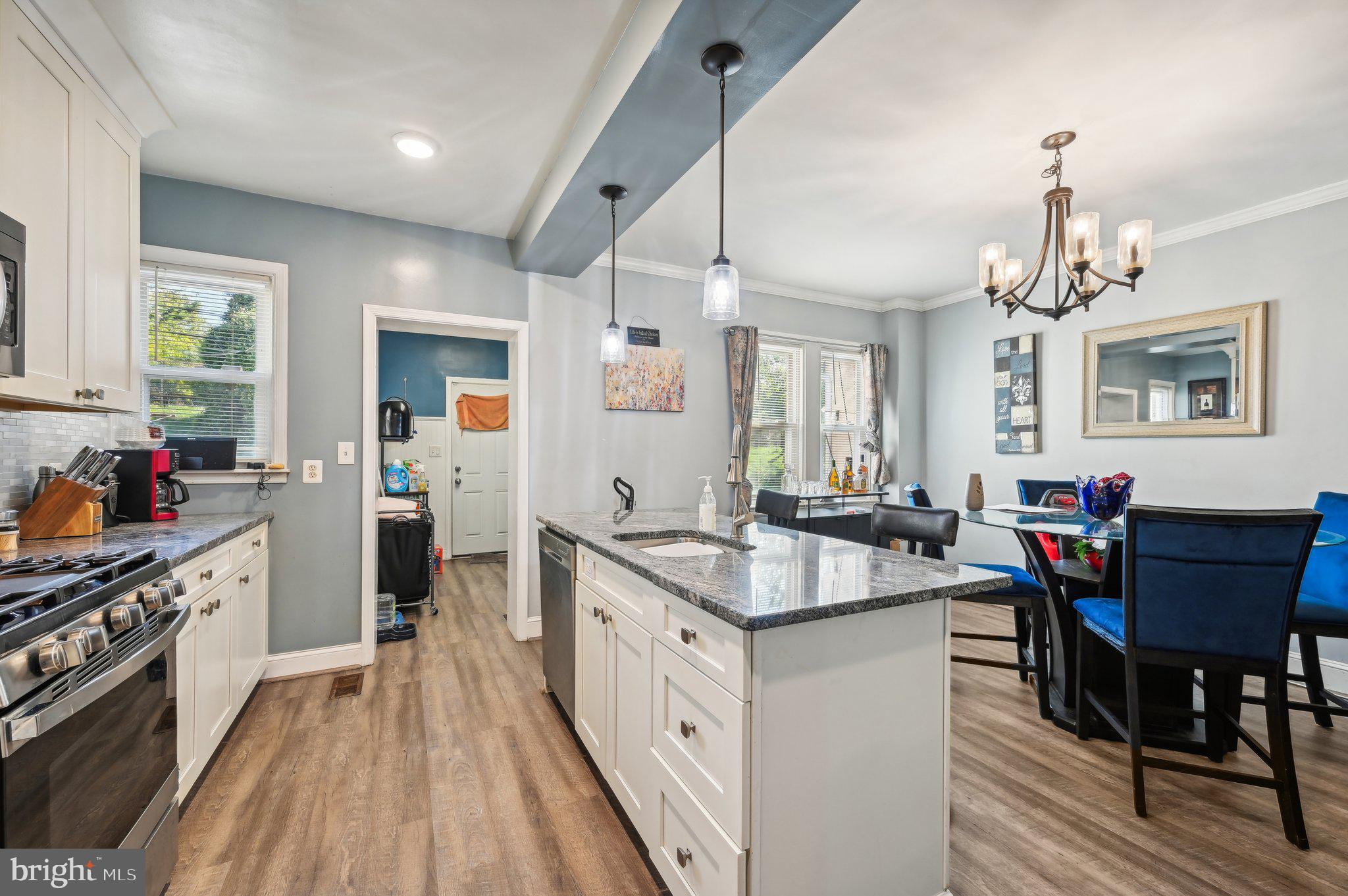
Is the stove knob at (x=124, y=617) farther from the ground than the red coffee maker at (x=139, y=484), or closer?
closer

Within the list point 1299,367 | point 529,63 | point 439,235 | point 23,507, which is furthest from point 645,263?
point 1299,367

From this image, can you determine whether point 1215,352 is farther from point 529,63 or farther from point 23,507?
point 23,507

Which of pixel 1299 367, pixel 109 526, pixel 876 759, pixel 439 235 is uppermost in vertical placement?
pixel 439 235

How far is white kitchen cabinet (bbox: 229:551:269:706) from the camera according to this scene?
2428 millimetres

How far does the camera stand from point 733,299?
1934 mm

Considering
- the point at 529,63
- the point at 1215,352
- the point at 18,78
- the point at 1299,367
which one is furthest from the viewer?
the point at 1215,352

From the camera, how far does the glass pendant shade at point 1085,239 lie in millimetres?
2354

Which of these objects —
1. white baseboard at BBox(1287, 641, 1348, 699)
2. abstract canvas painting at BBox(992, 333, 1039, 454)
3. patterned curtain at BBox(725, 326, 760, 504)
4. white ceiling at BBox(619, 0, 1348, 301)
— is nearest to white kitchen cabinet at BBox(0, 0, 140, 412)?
Result: white ceiling at BBox(619, 0, 1348, 301)

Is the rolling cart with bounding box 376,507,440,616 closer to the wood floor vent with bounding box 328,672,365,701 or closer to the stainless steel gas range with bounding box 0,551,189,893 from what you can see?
the wood floor vent with bounding box 328,672,365,701

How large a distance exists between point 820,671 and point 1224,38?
247 cm

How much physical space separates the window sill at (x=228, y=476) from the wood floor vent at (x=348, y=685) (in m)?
1.13

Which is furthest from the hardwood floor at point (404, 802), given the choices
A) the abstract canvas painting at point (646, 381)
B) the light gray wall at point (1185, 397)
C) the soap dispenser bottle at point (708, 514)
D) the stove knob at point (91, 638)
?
the light gray wall at point (1185, 397)

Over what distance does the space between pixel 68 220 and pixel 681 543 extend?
236 centimetres

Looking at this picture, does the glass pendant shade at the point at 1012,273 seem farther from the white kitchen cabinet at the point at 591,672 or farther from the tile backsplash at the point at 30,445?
the tile backsplash at the point at 30,445
